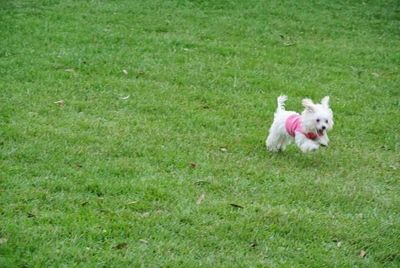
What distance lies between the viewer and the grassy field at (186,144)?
213 inches

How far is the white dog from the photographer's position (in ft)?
23.8

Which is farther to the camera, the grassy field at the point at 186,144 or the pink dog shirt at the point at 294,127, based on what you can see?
the pink dog shirt at the point at 294,127

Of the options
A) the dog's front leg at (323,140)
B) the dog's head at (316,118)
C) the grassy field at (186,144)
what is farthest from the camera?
the dog's front leg at (323,140)

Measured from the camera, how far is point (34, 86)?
29.9ft

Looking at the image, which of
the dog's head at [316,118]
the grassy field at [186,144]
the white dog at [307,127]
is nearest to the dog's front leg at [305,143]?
the white dog at [307,127]

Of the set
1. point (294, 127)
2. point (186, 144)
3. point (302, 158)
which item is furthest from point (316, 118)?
point (186, 144)

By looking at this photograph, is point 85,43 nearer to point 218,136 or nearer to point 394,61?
point 218,136

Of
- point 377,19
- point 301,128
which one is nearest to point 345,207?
point 301,128

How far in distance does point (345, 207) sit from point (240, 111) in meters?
2.81

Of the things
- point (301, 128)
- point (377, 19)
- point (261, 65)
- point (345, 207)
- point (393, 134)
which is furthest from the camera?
point (377, 19)

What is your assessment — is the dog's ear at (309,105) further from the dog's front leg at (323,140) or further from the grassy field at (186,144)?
the grassy field at (186,144)

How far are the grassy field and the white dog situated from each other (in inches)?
9.9

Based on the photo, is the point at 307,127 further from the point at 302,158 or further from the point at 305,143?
the point at 302,158

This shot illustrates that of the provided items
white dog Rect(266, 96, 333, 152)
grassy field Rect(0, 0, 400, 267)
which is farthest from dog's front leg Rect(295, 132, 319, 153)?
grassy field Rect(0, 0, 400, 267)
